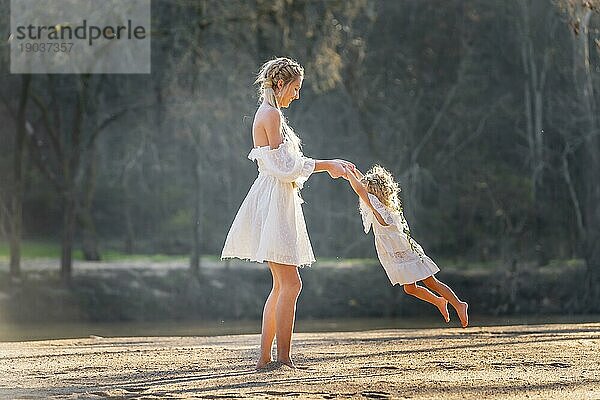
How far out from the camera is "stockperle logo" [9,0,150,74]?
13.8 metres

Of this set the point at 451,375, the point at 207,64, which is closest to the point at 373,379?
the point at 451,375

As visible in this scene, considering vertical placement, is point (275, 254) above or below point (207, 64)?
below

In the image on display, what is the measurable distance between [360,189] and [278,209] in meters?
0.56

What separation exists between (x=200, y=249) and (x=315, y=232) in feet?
5.54

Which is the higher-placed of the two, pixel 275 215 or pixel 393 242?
pixel 275 215

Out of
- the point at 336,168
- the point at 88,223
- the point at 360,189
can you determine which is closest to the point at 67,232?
the point at 88,223

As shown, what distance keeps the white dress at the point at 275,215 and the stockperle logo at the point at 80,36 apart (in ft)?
29.3

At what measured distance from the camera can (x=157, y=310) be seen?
1547cm

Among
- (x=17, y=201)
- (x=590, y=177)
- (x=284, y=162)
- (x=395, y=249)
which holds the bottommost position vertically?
(x=395, y=249)

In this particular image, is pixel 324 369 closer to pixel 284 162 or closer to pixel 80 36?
pixel 284 162

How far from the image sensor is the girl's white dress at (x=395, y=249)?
6094mm

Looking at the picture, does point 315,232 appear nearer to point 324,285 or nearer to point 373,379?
point 324,285

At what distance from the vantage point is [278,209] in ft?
18.1

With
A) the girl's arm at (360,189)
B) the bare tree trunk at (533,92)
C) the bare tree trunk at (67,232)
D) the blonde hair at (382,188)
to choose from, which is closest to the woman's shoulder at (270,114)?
the girl's arm at (360,189)
